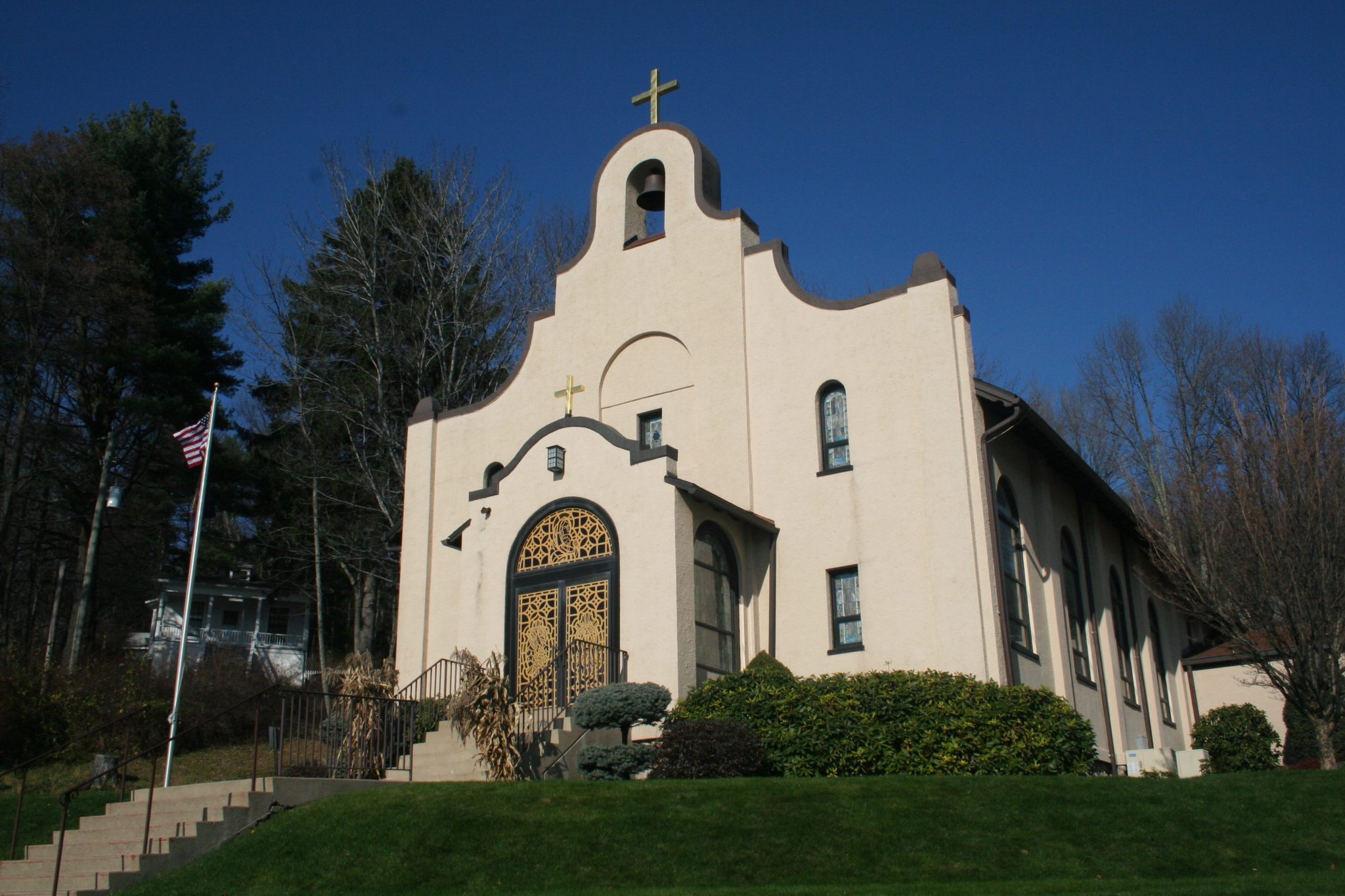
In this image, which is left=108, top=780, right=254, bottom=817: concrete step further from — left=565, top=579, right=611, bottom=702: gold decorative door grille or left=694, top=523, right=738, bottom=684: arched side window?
left=694, top=523, right=738, bottom=684: arched side window

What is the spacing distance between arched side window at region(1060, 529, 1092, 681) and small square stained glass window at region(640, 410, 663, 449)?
745 centimetres

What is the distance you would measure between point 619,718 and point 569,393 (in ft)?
24.0

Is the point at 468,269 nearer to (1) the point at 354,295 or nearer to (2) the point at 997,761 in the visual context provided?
(1) the point at 354,295

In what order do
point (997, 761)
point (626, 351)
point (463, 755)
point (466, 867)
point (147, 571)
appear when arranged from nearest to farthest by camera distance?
point (466, 867) < point (997, 761) < point (463, 755) < point (626, 351) < point (147, 571)

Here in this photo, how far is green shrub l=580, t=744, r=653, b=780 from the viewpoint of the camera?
47.8 ft

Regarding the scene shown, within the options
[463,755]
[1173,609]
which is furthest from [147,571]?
[1173,609]

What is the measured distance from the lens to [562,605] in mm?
18109

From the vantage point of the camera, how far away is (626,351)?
69.7ft

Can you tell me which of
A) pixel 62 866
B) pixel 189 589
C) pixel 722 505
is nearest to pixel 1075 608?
pixel 722 505

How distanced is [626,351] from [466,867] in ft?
39.4

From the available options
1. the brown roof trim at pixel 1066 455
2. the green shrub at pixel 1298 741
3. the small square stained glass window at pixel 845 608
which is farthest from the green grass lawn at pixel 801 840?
the green shrub at pixel 1298 741

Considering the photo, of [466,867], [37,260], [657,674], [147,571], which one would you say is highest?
[37,260]

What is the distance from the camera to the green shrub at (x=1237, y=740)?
21.9 m

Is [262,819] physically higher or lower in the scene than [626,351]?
lower
